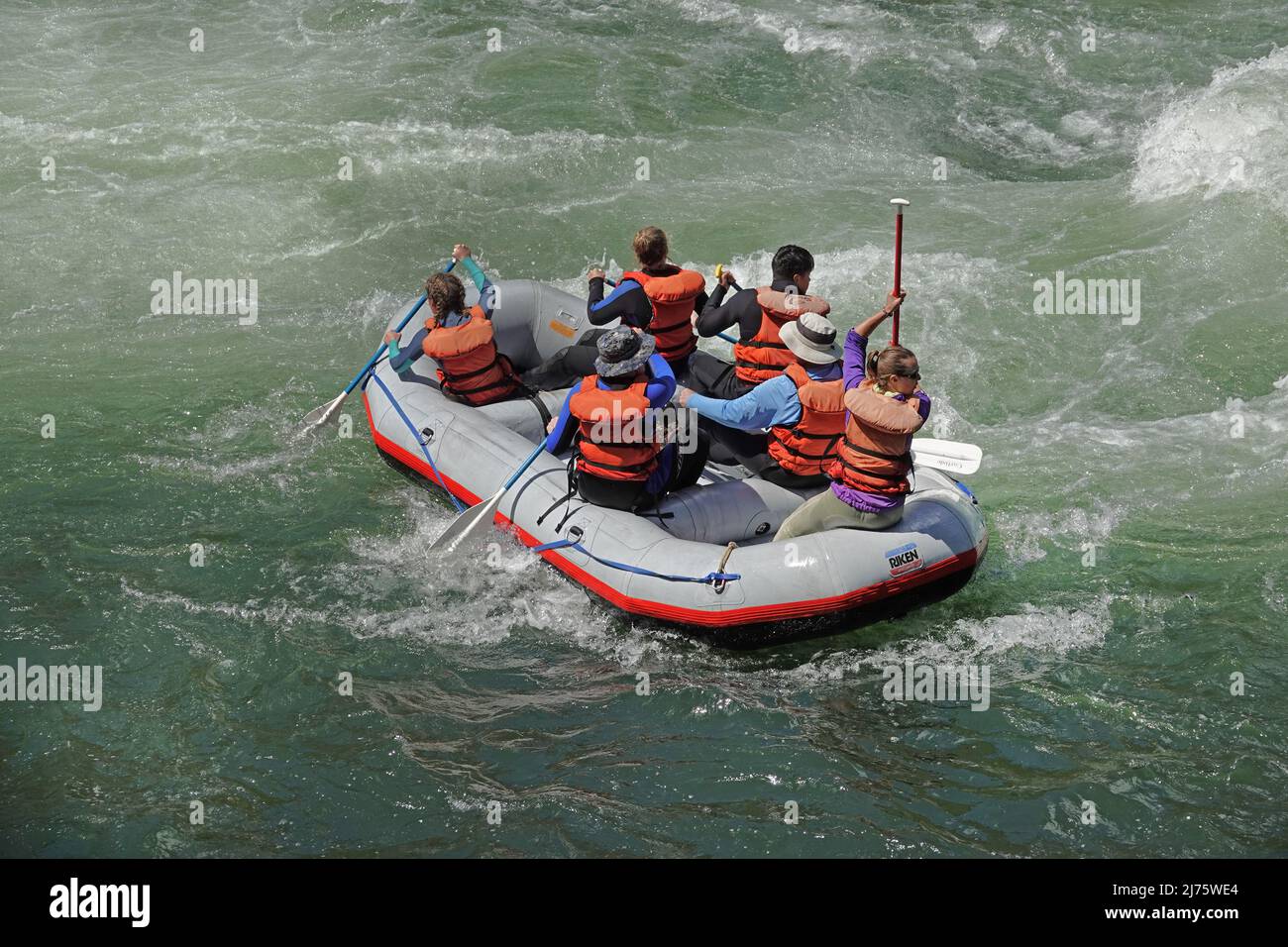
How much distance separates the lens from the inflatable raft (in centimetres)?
693

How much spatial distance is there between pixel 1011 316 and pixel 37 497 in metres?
7.30

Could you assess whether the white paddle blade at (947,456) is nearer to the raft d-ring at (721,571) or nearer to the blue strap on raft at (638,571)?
the raft d-ring at (721,571)

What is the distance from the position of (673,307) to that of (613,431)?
1.45 m

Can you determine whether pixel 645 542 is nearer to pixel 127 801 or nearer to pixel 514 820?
pixel 514 820

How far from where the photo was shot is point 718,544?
24.7 ft

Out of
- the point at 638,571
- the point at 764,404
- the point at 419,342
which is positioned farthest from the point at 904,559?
the point at 419,342

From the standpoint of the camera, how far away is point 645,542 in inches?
285

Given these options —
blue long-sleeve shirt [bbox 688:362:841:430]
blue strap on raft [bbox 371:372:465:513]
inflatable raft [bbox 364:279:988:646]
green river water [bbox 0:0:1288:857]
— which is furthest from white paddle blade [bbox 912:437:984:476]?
blue strap on raft [bbox 371:372:465:513]

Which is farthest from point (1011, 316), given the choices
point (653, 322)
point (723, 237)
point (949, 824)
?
point (949, 824)

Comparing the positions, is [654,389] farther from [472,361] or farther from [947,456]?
[472,361]

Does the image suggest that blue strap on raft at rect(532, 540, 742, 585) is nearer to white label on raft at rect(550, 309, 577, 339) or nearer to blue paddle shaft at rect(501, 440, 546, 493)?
blue paddle shaft at rect(501, 440, 546, 493)

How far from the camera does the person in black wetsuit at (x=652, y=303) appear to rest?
8227 mm
